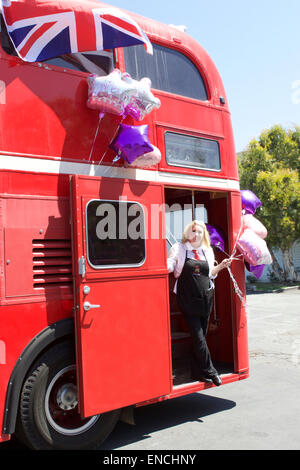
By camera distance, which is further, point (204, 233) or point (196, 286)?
point (204, 233)

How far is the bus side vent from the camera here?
4008 mm

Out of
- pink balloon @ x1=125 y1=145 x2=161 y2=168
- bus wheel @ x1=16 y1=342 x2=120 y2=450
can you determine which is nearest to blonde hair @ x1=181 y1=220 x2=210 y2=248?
pink balloon @ x1=125 y1=145 x2=161 y2=168

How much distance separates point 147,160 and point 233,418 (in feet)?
9.64

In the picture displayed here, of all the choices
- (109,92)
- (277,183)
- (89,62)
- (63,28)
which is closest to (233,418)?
(109,92)

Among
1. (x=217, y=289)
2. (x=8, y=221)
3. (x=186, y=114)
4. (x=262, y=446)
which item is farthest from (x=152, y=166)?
(x=262, y=446)

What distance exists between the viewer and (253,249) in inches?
216

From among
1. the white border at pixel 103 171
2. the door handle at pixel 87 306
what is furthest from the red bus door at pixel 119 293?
the white border at pixel 103 171

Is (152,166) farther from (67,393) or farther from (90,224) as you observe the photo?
(67,393)

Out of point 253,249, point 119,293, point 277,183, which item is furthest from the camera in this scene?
point 277,183

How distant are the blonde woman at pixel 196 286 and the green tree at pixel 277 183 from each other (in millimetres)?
13943

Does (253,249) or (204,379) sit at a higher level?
(253,249)

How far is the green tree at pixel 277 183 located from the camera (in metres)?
18.7

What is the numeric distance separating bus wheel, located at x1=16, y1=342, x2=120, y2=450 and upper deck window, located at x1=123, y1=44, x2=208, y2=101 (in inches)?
112

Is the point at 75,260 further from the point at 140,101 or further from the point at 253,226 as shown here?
the point at 253,226
